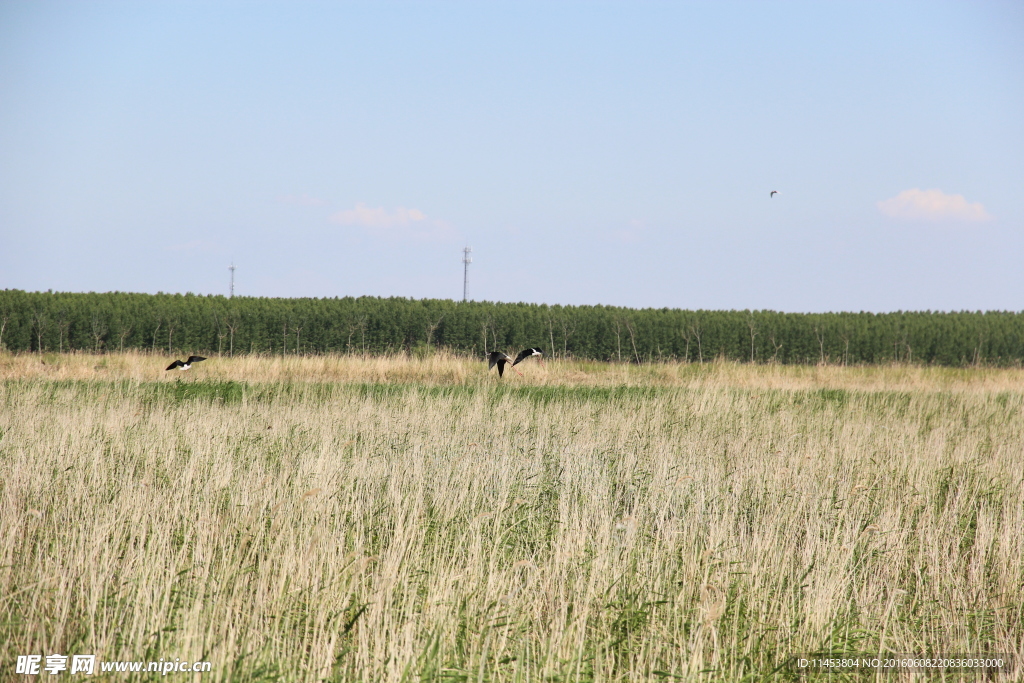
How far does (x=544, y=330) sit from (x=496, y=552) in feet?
121

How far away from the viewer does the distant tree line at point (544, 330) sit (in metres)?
38.1

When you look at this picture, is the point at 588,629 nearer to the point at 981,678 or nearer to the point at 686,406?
the point at 981,678

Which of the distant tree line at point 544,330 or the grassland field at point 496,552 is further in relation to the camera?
the distant tree line at point 544,330

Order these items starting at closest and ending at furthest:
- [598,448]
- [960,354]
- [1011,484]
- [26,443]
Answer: [1011,484], [26,443], [598,448], [960,354]

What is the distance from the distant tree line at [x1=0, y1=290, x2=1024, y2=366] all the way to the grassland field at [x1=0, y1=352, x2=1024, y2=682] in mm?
30865

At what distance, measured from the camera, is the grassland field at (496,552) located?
131 inches

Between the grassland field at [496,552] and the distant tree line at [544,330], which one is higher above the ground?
the distant tree line at [544,330]

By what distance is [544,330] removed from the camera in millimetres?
41281

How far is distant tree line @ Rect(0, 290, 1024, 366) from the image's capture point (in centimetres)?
3809

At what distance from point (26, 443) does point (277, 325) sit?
3316 centimetres

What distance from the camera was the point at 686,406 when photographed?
12516 mm

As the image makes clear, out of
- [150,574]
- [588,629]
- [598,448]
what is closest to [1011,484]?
[598,448]

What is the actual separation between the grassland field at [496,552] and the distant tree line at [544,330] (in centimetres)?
3087

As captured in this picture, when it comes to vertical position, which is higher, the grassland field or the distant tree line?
the distant tree line
